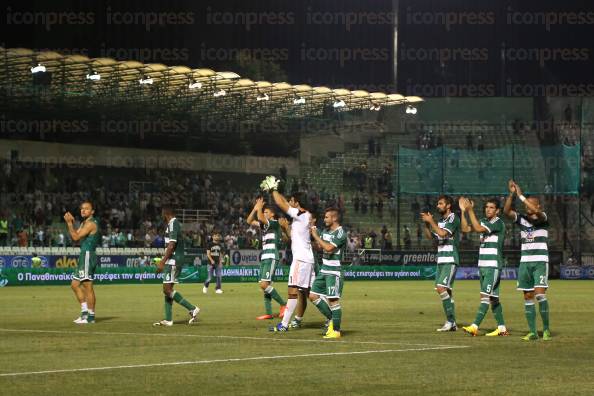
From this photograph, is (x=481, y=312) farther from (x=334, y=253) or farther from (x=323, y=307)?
(x=334, y=253)

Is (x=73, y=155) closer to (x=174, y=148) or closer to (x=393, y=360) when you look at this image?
(x=174, y=148)

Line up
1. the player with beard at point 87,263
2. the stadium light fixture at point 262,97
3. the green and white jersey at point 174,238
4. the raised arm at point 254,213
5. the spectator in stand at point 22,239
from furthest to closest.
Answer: the stadium light fixture at point 262,97 → the spectator in stand at point 22,239 → the raised arm at point 254,213 → the player with beard at point 87,263 → the green and white jersey at point 174,238

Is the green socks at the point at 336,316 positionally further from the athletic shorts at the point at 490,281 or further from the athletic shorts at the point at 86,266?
the athletic shorts at the point at 86,266

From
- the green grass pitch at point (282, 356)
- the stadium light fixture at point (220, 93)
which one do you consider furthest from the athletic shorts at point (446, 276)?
the stadium light fixture at point (220, 93)

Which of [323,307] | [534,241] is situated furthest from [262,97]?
[534,241]

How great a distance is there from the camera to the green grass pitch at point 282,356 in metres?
13.0

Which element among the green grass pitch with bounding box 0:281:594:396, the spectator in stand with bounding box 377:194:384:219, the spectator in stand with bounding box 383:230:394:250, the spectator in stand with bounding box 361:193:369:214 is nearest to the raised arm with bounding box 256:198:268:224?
the green grass pitch with bounding box 0:281:594:396

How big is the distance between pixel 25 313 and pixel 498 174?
34622 millimetres

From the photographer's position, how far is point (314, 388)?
1284cm

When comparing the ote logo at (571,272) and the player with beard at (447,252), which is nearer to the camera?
the player with beard at (447,252)

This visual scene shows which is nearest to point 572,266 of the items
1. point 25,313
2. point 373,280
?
point 373,280

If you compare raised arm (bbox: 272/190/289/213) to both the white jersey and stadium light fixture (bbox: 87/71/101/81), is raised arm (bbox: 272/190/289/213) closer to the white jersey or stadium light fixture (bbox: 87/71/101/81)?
the white jersey

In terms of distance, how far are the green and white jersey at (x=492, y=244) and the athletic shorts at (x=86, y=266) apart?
328 inches

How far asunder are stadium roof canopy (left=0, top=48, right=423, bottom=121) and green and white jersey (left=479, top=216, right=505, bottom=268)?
38462mm
